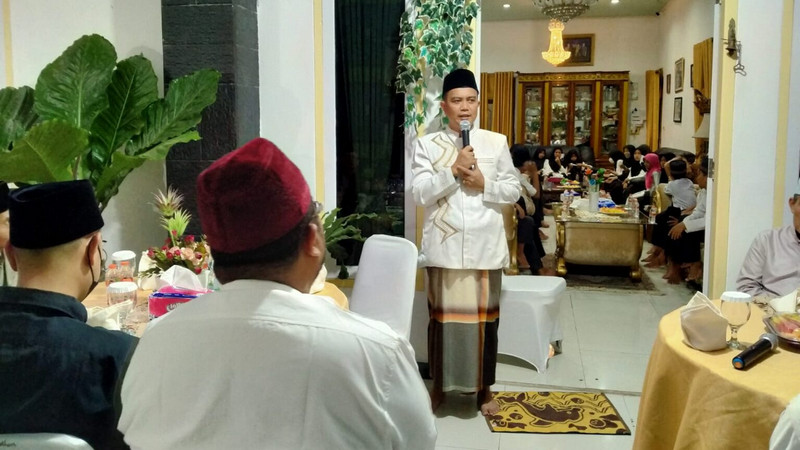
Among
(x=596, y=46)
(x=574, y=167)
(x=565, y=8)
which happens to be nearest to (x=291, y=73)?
(x=565, y=8)

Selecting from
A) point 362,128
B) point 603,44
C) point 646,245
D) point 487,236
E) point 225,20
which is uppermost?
point 603,44

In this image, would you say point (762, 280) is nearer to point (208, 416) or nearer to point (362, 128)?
point (362, 128)

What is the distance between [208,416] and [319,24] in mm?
3048

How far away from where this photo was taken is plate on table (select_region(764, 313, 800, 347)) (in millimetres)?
2035

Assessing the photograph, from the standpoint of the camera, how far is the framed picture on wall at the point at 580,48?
11.9 metres

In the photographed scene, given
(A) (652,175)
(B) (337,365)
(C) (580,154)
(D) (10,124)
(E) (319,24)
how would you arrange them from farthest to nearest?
(C) (580,154)
(A) (652,175)
(E) (319,24)
(D) (10,124)
(B) (337,365)

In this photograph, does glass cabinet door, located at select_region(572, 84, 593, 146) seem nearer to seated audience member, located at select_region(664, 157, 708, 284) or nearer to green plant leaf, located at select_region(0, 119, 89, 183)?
seated audience member, located at select_region(664, 157, 708, 284)

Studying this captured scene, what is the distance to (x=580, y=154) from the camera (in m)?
11.4

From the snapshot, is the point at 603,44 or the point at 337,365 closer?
the point at 337,365

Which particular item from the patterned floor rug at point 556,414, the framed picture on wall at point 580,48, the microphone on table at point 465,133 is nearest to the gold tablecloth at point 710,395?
the patterned floor rug at point 556,414

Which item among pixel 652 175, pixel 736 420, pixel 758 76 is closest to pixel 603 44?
pixel 652 175

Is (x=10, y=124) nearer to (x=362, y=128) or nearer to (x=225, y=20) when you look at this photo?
(x=225, y=20)

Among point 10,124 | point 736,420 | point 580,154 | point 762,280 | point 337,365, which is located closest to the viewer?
point 337,365

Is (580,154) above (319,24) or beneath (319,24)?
beneath
